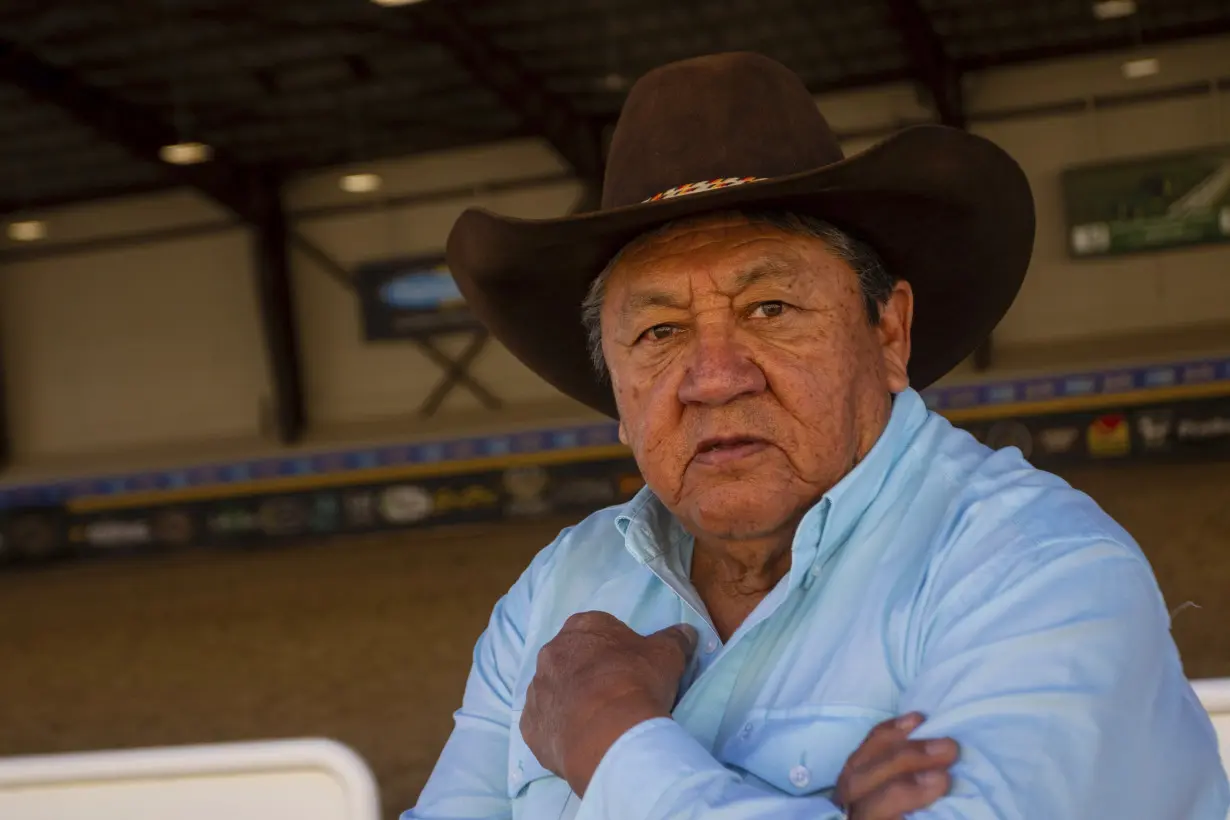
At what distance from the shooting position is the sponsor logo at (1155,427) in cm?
Result: 957

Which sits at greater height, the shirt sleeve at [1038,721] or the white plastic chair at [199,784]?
the shirt sleeve at [1038,721]

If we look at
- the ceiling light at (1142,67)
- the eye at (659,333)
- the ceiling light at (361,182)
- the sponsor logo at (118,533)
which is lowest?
the sponsor logo at (118,533)

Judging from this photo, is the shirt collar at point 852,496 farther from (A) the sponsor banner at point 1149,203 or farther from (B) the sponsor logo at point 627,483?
(A) the sponsor banner at point 1149,203

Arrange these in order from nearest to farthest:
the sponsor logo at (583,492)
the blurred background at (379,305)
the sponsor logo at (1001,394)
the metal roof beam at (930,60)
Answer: the blurred background at (379,305)
the sponsor logo at (1001,394)
the metal roof beam at (930,60)
the sponsor logo at (583,492)

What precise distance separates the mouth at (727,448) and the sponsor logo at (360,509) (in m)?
10.1

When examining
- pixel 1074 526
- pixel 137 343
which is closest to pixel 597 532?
pixel 1074 526

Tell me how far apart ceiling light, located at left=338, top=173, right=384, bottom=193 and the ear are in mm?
11852

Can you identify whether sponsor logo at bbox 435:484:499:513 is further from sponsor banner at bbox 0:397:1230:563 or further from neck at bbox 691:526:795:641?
neck at bbox 691:526:795:641

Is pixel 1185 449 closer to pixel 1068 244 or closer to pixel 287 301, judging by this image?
pixel 1068 244

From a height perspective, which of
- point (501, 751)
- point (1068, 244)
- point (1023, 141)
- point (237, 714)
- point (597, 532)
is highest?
point (1023, 141)

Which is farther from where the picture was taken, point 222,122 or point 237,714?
point 222,122

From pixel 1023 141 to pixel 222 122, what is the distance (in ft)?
24.4

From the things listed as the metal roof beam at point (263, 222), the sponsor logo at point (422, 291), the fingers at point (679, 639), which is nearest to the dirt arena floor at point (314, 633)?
the metal roof beam at point (263, 222)

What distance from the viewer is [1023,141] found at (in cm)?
1151
